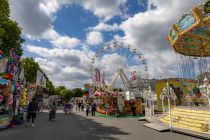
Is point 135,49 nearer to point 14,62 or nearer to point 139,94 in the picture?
point 139,94

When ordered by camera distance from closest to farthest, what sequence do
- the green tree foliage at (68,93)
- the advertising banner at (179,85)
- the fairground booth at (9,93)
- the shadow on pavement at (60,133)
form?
the shadow on pavement at (60,133)
the fairground booth at (9,93)
the advertising banner at (179,85)
the green tree foliage at (68,93)

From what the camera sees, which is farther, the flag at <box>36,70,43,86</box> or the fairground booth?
the flag at <box>36,70,43,86</box>

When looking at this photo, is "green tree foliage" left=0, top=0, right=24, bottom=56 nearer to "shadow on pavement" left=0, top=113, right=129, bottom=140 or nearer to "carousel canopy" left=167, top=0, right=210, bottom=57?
"shadow on pavement" left=0, top=113, right=129, bottom=140

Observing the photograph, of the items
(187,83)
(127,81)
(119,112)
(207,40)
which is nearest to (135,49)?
(127,81)

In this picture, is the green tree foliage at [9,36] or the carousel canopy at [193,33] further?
the green tree foliage at [9,36]

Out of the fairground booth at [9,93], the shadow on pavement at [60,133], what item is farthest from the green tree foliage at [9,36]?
the shadow on pavement at [60,133]

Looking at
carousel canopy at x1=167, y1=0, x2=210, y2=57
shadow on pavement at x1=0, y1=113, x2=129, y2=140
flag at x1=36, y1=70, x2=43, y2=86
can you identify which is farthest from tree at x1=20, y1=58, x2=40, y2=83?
shadow on pavement at x1=0, y1=113, x2=129, y2=140

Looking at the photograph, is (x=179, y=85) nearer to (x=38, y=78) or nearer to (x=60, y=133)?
(x=38, y=78)

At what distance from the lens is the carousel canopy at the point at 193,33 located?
14.3 metres

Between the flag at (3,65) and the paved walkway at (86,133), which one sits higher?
the flag at (3,65)

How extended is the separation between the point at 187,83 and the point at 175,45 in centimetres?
1335

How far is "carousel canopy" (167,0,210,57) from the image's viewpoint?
46.8 feet

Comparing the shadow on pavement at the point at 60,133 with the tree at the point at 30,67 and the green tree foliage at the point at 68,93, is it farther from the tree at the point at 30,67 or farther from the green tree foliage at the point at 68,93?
the green tree foliage at the point at 68,93

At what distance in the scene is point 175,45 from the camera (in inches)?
856
